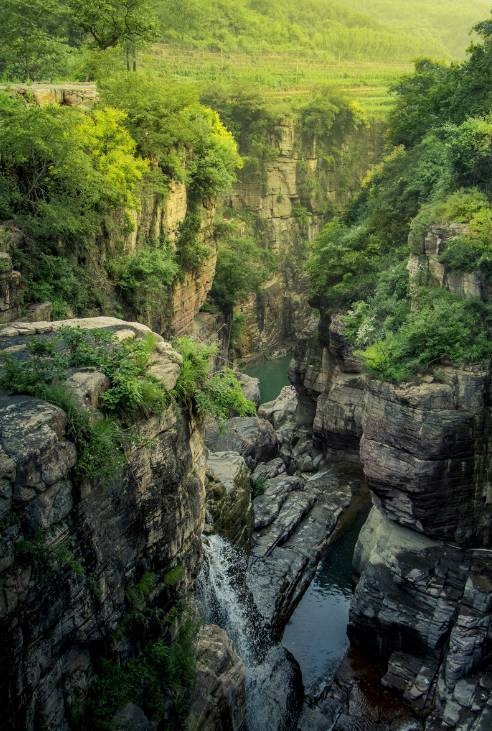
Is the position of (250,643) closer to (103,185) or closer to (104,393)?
(104,393)

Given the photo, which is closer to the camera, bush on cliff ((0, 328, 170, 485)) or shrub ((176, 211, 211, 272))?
bush on cliff ((0, 328, 170, 485))

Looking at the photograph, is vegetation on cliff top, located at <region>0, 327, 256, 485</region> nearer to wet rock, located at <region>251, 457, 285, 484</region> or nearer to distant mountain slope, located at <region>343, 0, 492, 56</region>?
wet rock, located at <region>251, 457, 285, 484</region>

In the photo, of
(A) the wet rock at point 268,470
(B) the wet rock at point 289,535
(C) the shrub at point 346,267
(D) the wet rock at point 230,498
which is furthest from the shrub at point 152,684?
(C) the shrub at point 346,267

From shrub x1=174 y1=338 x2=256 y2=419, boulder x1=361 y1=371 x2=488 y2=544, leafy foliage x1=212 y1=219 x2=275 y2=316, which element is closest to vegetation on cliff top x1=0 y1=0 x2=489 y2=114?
leafy foliage x1=212 y1=219 x2=275 y2=316

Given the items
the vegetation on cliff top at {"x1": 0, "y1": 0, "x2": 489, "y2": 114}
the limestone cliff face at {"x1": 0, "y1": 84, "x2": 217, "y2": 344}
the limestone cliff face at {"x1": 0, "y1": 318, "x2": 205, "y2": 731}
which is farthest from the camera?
the vegetation on cliff top at {"x1": 0, "y1": 0, "x2": 489, "y2": 114}

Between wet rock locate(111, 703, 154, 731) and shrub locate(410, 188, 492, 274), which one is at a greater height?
shrub locate(410, 188, 492, 274)

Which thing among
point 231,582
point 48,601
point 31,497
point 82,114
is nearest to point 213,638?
point 231,582
